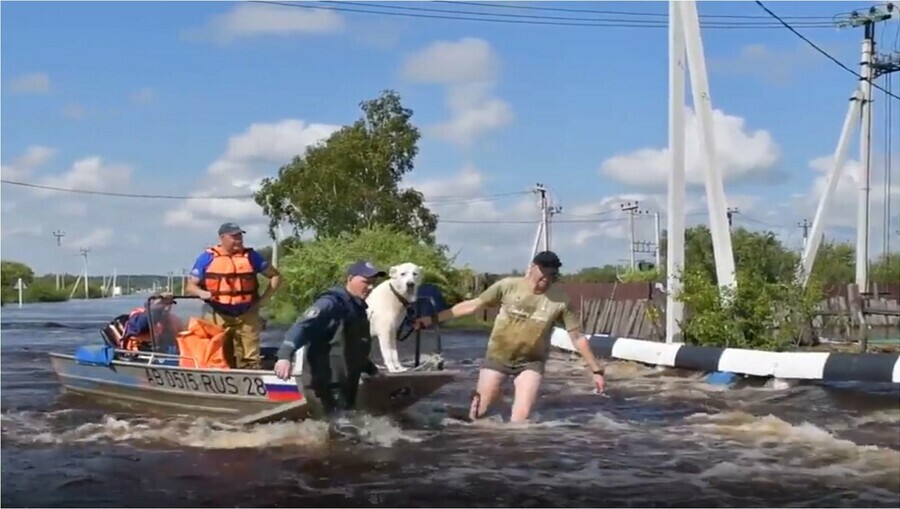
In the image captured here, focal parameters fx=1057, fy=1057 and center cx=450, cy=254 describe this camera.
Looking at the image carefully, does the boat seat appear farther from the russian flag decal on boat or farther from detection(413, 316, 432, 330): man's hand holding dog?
detection(413, 316, 432, 330): man's hand holding dog

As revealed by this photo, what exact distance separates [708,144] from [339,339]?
10.5 m

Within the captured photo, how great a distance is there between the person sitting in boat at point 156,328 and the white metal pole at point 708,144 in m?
9.53

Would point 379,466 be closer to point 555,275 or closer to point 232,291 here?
point 555,275

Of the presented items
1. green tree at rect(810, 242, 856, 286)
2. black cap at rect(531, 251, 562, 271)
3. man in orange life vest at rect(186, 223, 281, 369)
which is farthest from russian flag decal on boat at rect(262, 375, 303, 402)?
green tree at rect(810, 242, 856, 286)

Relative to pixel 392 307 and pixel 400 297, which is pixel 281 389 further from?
pixel 400 297

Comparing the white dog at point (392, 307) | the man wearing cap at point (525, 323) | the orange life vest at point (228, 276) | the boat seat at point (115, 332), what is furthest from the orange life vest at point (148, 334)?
the man wearing cap at point (525, 323)

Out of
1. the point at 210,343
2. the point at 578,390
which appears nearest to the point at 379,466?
the point at 210,343

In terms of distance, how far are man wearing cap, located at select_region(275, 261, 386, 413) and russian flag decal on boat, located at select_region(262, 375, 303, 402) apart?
0.30 meters

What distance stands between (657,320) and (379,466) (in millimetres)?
13446

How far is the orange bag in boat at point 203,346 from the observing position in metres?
11.5

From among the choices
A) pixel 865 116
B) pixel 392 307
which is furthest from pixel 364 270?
pixel 865 116

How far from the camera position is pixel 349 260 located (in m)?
37.5

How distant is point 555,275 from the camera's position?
960cm

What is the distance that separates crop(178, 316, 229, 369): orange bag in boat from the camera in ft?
37.7
